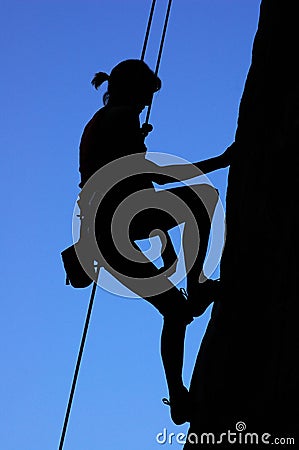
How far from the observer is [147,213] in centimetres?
554


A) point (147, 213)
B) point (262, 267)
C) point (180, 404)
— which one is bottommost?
point (180, 404)

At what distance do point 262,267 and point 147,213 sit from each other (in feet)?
2.50

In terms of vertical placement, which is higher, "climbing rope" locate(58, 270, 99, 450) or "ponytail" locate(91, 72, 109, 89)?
"ponytail" locate(91, 72, 109, 89)

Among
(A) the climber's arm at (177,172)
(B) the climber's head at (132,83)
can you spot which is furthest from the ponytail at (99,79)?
(A) the climber's arm at (177,172)

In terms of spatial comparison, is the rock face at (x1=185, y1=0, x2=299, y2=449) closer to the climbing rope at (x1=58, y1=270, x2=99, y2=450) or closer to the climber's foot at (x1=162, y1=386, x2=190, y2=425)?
the climber's foot at (x1=162, y1=386, x2=190, y2=425)

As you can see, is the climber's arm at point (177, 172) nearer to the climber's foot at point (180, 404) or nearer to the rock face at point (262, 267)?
the rock face at point (262, 267)

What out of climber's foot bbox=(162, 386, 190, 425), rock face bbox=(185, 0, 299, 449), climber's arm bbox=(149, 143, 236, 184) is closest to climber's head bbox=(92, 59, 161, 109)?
climber's arm bbox=(149, 143, 236, 184)

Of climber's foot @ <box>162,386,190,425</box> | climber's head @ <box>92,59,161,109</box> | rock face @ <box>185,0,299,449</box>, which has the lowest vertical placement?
climber's foot @ <box>162,386,190,425</box>

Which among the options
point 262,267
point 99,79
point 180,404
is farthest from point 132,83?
point 180,404

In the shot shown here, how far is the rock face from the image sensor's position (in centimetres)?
480

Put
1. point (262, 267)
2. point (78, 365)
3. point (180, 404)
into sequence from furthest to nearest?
point (78, 365) < point (180, 404) < point (262, 267)

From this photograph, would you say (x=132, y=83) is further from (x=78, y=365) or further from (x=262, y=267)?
(x=78, y=365)

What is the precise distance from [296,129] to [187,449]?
192 cm

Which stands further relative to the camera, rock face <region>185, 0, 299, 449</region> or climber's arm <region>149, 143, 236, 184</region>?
climber's arm <region>149, 143, 236, 184</region>
